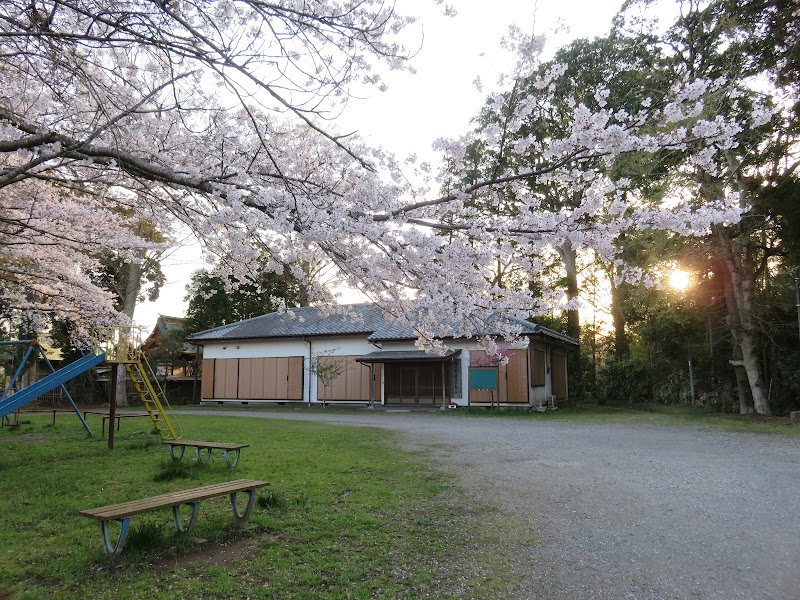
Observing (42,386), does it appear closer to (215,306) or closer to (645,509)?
(645,509)

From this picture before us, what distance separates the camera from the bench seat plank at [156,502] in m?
3.57

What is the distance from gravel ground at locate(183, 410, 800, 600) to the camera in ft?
11.6

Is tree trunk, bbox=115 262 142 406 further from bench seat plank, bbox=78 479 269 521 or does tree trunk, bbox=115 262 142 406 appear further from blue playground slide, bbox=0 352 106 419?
bench seat plank, bbox=78 479 269 521

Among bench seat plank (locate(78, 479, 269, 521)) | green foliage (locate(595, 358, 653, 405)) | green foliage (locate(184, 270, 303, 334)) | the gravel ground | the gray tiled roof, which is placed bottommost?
the gravel ground

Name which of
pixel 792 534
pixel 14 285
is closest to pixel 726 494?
pixel 792 534

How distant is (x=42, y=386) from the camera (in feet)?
27.1

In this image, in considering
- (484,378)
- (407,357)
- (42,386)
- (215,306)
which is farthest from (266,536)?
(215,306)

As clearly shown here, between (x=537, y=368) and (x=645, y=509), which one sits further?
(x=537, y=368)

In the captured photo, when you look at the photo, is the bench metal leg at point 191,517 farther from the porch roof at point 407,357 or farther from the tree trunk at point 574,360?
the tree trunk at point 574,360

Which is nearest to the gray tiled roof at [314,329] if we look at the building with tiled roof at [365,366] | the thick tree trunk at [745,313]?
the building with tiled roof at [365,366]

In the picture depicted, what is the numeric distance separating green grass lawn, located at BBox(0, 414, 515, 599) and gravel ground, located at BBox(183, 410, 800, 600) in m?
0.45

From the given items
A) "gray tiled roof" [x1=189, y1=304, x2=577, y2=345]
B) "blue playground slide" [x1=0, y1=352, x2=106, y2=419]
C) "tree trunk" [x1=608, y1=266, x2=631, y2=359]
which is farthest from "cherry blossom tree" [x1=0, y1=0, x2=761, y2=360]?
"tree trunk" [x1=608, y1=266, x2=631, y2=359]

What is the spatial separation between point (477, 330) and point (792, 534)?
124 inches

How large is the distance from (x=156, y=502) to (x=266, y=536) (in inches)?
37.1
